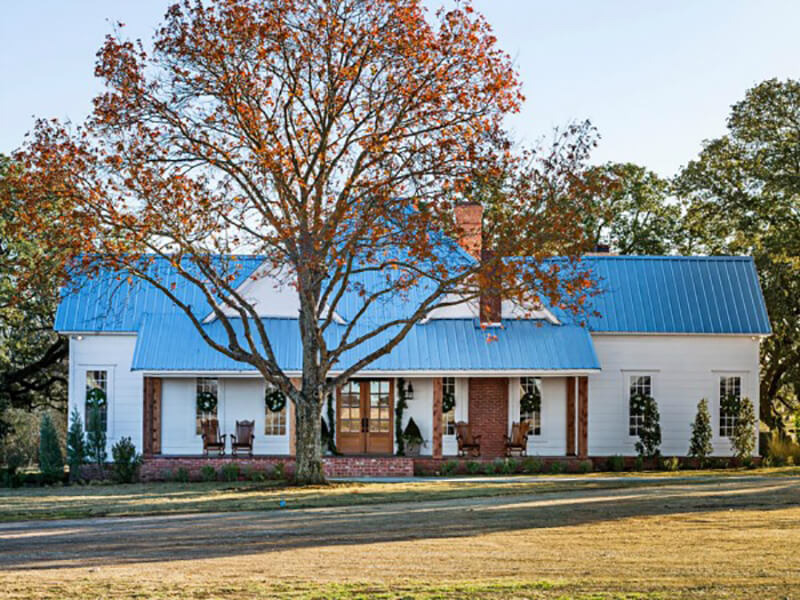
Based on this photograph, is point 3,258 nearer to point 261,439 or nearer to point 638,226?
point 261,439

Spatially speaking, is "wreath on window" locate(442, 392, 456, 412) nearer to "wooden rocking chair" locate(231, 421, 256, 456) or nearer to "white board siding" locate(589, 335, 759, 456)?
"white board siding" locate(589, 335, 759, 456)

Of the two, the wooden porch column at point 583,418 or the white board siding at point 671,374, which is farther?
the white board siding at point 671,374

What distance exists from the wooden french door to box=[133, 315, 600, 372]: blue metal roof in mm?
1427

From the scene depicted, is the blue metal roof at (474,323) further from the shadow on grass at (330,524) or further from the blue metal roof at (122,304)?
the shadow on grass at (330,524)

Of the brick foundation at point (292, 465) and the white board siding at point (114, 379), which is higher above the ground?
the white board siding at point (114, 379)

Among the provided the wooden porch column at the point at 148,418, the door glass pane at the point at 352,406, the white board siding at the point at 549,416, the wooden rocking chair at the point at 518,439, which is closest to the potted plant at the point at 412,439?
the door glass pane at the point at 352,406

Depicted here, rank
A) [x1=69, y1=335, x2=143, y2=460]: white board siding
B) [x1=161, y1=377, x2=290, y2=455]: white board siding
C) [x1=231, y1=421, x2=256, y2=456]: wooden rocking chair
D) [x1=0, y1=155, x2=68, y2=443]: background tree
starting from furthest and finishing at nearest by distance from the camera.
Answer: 1. [x1=0, y1=155, x2=68, y2=443]: background tree
2. [x1=161, y1=377, x2=290, y2=455]: white board siding
3. [x1=69, y1=335, x2=143, y2=460]: white board siding
4. [x1=231, y1=421, x2=256, y2=456]: wooden rocking chair

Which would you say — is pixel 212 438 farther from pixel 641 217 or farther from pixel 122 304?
pixel 641 217

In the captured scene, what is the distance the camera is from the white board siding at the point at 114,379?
29.4m

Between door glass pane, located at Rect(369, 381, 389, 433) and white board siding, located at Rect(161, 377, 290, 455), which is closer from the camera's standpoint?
white board siding, located at Rect(161, 377, 290, 455)

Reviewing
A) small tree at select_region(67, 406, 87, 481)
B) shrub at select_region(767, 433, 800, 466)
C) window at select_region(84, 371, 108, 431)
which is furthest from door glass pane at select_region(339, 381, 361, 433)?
shrub at select_region(767, 433, 800, 466)

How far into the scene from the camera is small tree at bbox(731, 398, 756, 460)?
96.5 feet

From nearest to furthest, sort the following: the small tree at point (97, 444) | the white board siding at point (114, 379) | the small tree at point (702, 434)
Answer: the small tree at point (97, 444) → the small tree at point (702, 434) → the white board siding at point (114, 379)

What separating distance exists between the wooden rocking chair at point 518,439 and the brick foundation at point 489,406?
0.52 meters
